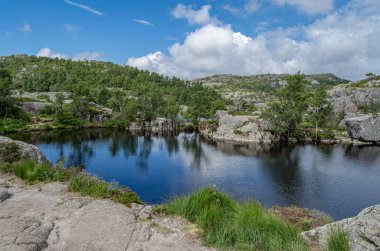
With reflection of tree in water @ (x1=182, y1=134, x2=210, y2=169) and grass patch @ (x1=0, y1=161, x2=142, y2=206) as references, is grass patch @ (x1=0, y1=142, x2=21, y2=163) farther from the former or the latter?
reflection of tree in water @ (x1=182, y1=134, x2=210, y2=169)

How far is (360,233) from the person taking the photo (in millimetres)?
11312

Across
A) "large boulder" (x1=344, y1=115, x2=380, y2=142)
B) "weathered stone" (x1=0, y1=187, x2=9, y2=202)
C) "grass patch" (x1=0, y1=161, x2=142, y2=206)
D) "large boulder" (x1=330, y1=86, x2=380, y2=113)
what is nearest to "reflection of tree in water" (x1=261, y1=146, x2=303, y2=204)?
"large boulder" (x1=344, y1=115, x2=380, y2=142)

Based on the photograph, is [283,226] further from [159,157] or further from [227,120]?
[227,120]

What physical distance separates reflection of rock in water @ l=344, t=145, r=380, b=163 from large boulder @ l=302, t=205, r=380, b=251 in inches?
2384

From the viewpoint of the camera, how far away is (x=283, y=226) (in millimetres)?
11906

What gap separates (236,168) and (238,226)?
43598mm

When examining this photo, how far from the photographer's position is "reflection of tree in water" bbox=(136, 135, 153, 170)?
54941mm

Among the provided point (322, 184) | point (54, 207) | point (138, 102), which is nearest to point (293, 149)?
point (322, 184)

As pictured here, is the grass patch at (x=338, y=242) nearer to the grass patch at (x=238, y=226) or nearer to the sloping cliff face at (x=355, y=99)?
the grass patch at (x=238, y=226)

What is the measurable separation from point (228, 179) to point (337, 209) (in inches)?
638

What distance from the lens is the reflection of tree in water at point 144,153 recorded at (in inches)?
2163

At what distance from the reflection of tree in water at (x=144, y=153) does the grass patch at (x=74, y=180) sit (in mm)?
33118

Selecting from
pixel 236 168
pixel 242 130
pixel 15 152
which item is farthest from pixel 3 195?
pixel 242 130

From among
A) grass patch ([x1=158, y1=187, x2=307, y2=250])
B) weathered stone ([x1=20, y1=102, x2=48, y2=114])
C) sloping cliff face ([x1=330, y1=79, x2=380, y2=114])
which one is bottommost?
grass patch ([x1=158, y1=187, x2=307, y2=250])
